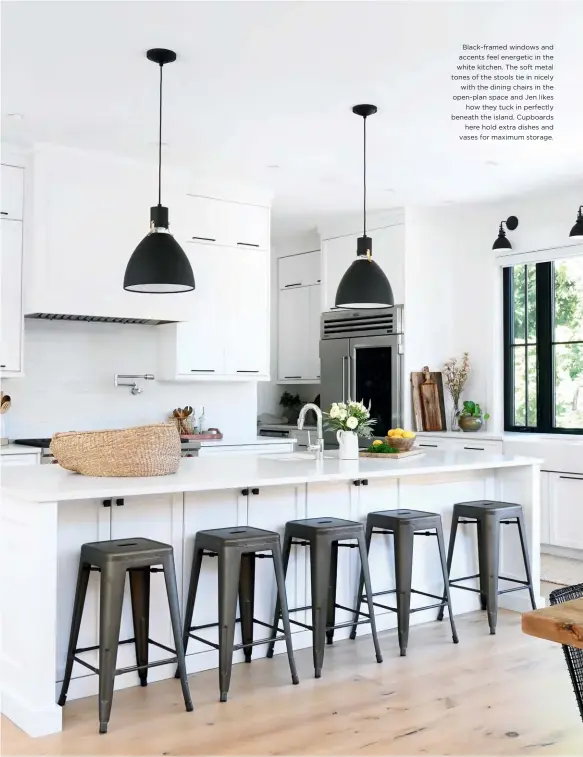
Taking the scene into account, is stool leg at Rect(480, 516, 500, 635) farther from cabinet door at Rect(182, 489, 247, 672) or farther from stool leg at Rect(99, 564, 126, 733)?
stool leg at Rect(99, 564, 126, 733)

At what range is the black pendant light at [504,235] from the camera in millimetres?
6469

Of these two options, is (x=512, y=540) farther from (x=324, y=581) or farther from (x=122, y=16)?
(x=122, y=16)

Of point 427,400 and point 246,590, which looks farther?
point 427,400

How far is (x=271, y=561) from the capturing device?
12.9ft

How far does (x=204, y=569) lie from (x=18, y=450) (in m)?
1.91

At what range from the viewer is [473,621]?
4.52m

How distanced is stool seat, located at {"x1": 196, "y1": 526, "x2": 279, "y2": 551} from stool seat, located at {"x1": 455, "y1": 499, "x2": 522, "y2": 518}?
1391 mm

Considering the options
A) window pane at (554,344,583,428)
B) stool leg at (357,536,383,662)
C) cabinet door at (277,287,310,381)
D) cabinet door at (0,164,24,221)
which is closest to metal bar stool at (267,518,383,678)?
stool leg at (357,536,383,662)

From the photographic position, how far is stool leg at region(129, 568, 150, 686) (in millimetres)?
3451

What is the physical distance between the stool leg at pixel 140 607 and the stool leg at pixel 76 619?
0.91 ft

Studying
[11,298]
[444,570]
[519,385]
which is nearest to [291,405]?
[519,385]

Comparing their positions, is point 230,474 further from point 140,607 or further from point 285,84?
point 285,84

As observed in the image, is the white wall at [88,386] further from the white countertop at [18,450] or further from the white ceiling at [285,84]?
the white ceiling at [285,84]

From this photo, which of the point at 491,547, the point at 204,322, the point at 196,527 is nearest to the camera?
the point at 196,527
